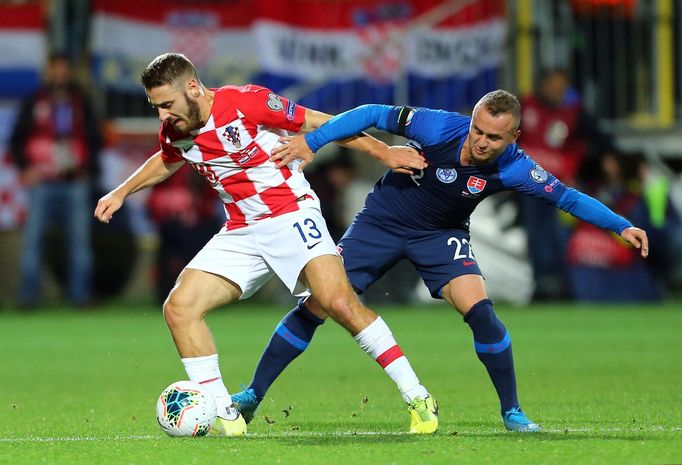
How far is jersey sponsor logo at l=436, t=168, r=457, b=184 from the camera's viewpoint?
762 cm

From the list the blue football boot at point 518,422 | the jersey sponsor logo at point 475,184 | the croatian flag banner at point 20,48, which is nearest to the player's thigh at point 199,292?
the jersey sponsor logo at point 475,184

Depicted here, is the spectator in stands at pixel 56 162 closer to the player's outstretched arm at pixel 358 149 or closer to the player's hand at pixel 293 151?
the player's outstretched arm at pixel 358 149

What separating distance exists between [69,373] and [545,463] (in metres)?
5.82

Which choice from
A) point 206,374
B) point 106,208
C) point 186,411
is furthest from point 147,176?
point 186,411

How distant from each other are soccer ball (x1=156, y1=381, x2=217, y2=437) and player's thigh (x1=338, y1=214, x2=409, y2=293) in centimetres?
122

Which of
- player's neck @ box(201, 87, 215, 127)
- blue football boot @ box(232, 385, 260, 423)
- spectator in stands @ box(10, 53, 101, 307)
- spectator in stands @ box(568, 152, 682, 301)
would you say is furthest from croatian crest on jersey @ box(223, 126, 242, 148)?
spectator in stands @ box(568, 152, 682, 301)

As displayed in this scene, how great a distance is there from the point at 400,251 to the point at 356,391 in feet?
6.36

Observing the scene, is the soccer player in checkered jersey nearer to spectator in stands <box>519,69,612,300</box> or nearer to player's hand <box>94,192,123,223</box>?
player's hand <box>94,192,123,223</box>

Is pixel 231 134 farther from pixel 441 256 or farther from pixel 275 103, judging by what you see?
pixel 441 256

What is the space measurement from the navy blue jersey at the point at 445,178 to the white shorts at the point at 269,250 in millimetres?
437

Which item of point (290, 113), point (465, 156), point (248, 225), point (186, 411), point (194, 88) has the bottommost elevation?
point (186, 411)

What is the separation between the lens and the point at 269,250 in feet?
24.6

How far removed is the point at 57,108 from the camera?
1669 centimetres

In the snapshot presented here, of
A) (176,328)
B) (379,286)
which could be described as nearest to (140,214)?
(379,286)
